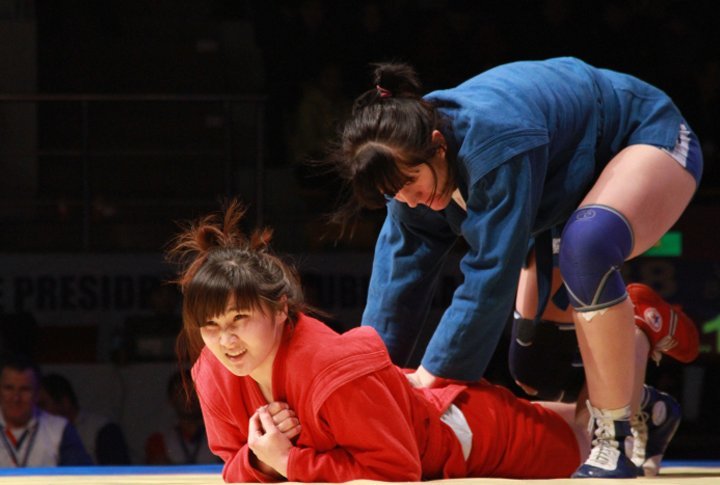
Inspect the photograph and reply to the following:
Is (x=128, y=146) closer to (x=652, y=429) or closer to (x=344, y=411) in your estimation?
(x=652, y=429)

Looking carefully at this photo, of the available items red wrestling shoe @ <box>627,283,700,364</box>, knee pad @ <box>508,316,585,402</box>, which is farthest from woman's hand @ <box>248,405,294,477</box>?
red wrestling shoe @ <box>627,283,700,364</box>

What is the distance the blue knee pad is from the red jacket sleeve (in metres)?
0.37

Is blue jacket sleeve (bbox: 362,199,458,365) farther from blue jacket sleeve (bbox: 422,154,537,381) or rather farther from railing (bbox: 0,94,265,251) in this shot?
railing (bbox: 0,94,265,251)

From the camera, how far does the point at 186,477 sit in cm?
225

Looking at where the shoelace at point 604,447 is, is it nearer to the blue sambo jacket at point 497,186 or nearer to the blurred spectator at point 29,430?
the blue sambo jacket at point 497,186

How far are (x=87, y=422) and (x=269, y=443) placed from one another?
2.32 m

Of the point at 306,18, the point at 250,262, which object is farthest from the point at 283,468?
the point at 306,18

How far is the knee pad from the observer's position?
239 centimetres

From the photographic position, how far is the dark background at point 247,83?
177 inches

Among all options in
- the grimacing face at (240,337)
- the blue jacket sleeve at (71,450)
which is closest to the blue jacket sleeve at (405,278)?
the grimacing face at (240,337)

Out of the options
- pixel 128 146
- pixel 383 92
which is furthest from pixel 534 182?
pixel 128 146

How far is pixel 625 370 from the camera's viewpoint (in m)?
1.92

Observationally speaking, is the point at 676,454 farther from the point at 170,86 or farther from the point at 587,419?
the point at 170,86

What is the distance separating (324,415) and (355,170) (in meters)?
0.41
